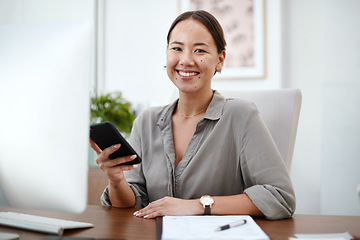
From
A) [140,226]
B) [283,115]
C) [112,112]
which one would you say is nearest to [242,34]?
[112,112]

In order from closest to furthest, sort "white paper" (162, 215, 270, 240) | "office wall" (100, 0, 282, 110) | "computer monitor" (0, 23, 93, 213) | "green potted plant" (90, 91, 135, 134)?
"computer monitor" (0, 23, 93, 213), "white paper" (162, 215, 270, 240), "green potted plant" (90, 91, 135, 134), "office wall" (100, 0, 282, 110)

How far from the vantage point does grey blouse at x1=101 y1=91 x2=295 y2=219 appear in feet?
4.05

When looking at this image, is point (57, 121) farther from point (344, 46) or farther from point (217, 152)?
point (344, 46)

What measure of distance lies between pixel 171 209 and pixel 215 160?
33cm

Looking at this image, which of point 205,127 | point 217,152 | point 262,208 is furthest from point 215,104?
point 262,208

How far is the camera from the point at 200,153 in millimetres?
1344

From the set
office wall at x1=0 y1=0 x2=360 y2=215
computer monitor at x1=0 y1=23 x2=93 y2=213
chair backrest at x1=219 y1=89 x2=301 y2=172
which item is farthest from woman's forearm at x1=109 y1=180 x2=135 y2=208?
office wall at x1=0 y1=0 x2=360 y2=215

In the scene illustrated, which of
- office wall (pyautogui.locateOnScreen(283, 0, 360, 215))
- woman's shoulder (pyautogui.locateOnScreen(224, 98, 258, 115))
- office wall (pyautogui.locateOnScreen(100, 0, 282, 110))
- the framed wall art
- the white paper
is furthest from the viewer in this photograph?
office wall (pyautogui.locateOnScreen(100, 0, 282, 110))

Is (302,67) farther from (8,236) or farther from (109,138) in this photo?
(8,236)

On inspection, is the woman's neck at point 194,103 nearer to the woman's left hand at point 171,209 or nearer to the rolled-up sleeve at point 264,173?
the rolled-up sleeve at point 264,173

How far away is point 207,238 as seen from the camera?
0.76 m

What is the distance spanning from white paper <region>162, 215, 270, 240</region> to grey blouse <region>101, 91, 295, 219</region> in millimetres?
285

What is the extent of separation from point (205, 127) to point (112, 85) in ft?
7.63

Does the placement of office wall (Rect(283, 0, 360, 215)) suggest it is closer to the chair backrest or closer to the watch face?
the chair backrest
